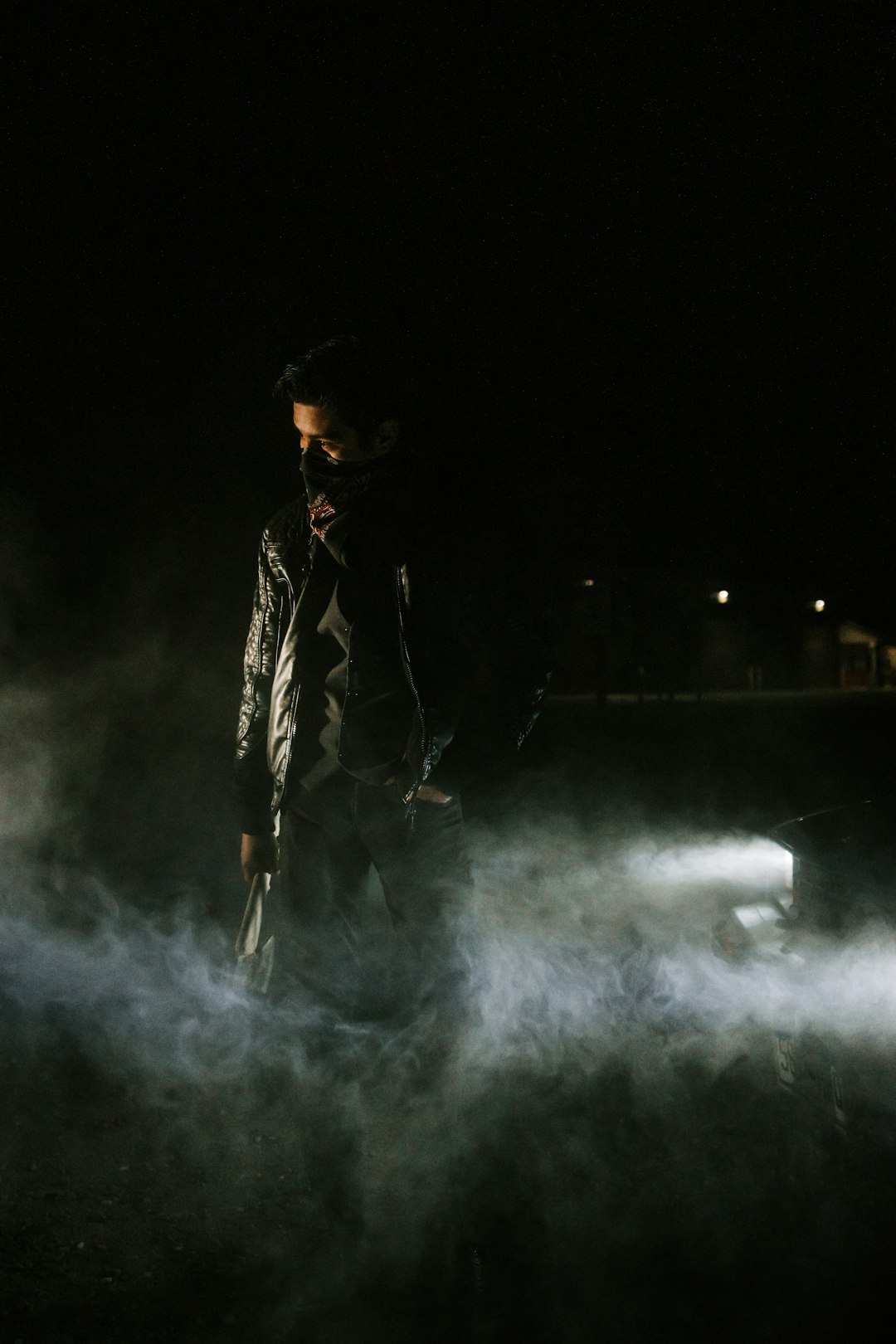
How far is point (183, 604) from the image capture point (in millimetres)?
6906

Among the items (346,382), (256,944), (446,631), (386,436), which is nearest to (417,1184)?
(256,944)

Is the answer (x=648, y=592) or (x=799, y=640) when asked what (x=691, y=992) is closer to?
(x=648, y=592)

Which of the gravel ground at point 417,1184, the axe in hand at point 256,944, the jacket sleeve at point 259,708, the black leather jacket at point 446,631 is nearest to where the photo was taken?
the gravel ground at point 417,1184

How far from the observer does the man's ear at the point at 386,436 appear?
2.50 meters

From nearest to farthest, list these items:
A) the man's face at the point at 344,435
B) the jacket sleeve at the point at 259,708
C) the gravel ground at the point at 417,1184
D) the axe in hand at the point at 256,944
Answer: the gravel ground at the point at 417,1184, the man's face at the point at 344,435, the jacket sleeve at the point at 259,708, the axe in hand at the point at 256,944

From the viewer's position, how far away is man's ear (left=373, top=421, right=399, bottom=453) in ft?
8.21

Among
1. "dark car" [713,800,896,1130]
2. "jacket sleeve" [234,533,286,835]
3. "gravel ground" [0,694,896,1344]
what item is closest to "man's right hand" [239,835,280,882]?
"jacket sleeve" [234,533,286,835]

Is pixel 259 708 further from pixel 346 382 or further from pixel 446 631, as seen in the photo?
pixel 346 382

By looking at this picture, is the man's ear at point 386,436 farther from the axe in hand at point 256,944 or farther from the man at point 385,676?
the axe in hand at point 256,944

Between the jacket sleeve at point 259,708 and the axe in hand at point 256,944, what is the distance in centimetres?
20

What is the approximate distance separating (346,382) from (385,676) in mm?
794

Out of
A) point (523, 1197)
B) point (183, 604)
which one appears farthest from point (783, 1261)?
point (183, 604)

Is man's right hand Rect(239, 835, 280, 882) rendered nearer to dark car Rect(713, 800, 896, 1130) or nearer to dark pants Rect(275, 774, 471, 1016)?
dark pants Rect(275, 774, 471, 1016)

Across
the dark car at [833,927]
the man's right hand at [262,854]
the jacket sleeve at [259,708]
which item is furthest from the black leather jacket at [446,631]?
the dark car at [833,927]
